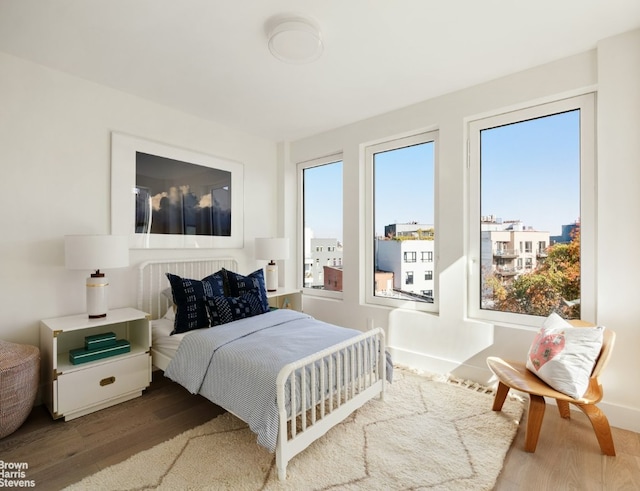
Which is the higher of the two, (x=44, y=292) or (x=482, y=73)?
(x=482, y=73)

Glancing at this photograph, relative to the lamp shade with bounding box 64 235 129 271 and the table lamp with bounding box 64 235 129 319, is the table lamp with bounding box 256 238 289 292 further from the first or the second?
the lamp shade with bounding box 64 235 129 271

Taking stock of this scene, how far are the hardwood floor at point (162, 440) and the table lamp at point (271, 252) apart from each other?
5.08 feet

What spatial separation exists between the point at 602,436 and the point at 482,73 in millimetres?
2591

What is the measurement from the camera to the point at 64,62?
243 cm

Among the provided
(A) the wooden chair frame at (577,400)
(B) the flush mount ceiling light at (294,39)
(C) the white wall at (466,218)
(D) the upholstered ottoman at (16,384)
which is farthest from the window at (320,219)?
(D) the upholstered ottoman at (16,384)

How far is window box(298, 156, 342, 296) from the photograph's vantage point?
12.9ft

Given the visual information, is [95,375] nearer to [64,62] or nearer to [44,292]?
[44,292]

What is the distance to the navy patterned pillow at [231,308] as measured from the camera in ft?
8.70

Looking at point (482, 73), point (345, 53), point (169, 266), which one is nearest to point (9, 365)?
point (169, 266)

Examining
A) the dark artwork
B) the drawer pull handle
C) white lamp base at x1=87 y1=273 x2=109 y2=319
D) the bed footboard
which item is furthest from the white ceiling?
the drawer pull handle

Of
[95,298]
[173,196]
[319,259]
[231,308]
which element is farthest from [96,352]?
[319,259]

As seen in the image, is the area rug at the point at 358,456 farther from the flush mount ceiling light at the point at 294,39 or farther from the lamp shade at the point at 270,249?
the flush mount ceiling light at the point at 294,39

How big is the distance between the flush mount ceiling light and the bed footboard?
1.95 metres

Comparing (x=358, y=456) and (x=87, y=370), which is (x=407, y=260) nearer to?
(x=358, y=456)
